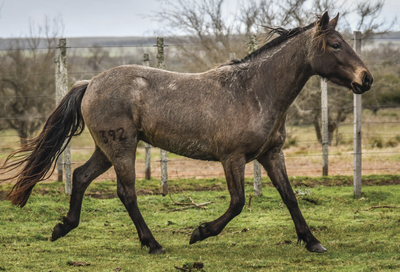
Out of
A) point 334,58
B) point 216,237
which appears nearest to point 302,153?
point 216,237

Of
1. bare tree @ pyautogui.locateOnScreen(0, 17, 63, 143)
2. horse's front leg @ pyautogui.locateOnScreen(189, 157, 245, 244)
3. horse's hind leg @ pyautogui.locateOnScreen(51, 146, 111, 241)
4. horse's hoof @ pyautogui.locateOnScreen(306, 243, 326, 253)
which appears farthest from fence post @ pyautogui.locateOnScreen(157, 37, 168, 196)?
bare tree @ pyautogui.locateOnScreen(0, 17, 63, 143)

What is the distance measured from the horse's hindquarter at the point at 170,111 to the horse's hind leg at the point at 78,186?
386mm

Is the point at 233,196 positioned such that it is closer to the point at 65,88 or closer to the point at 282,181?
the point at 282,181

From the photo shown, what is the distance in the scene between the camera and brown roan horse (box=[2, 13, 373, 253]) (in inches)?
196

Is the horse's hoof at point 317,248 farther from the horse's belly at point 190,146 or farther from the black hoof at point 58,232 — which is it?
the black hoof at point 58,232

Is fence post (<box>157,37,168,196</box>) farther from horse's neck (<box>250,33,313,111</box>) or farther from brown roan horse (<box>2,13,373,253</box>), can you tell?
horse's neck (<box>250,33,313,111</box>)

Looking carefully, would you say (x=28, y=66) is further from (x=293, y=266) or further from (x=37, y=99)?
(x=293, y=266)

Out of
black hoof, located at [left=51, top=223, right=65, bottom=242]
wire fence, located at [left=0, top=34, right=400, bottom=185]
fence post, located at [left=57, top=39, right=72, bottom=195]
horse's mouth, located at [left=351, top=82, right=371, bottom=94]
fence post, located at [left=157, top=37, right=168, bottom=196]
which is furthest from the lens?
wire fence, located at [left=0, top=34, right=400, bottom=185]

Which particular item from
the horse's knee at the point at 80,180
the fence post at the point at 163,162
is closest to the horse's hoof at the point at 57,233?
the horse's knee at the point at 80,180

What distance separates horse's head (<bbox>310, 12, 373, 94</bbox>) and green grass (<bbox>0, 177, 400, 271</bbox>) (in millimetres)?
1846

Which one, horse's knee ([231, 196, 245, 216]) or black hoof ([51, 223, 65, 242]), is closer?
horse's knee ([231, 196, 245, 216])

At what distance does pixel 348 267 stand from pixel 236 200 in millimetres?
1350

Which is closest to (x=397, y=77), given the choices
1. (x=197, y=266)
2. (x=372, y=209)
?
(x=372, y=209)

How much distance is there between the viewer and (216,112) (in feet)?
16.8
